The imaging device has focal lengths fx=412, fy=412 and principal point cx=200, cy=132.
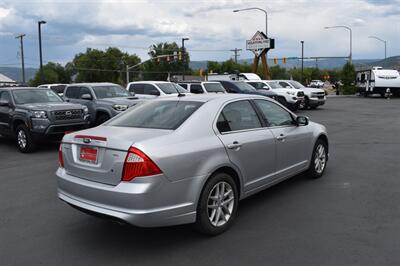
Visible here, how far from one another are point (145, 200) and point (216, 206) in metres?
0.99

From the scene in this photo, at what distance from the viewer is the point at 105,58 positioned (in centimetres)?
11025

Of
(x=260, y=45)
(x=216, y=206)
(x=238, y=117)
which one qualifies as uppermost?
(x=260, y=45)

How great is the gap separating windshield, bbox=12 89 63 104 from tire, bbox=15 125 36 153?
888 millimetres

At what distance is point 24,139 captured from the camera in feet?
34.4

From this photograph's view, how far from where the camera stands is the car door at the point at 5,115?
1100 centimetres

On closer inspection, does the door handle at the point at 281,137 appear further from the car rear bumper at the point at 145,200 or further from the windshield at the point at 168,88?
the windshield at the point at 168,88

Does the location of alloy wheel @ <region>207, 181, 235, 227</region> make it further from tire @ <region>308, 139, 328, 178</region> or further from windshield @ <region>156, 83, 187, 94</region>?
windshield @ <region>156, 83, 187, 94</region>

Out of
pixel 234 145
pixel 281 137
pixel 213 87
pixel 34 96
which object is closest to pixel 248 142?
pixel 234 145

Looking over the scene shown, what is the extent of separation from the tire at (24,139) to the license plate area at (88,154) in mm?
6437

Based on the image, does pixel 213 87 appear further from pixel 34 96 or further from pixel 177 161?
pixel 177 161

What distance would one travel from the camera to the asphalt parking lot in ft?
13.2

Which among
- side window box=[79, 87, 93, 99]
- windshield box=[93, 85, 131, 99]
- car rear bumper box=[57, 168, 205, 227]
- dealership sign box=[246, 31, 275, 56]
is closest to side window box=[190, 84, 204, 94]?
windshield box=[93, 85, 131, 99]

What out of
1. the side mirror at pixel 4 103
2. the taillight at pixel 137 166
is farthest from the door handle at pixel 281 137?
the side mirror at pixel 4 103

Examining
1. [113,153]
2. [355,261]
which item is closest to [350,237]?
[355,261]
